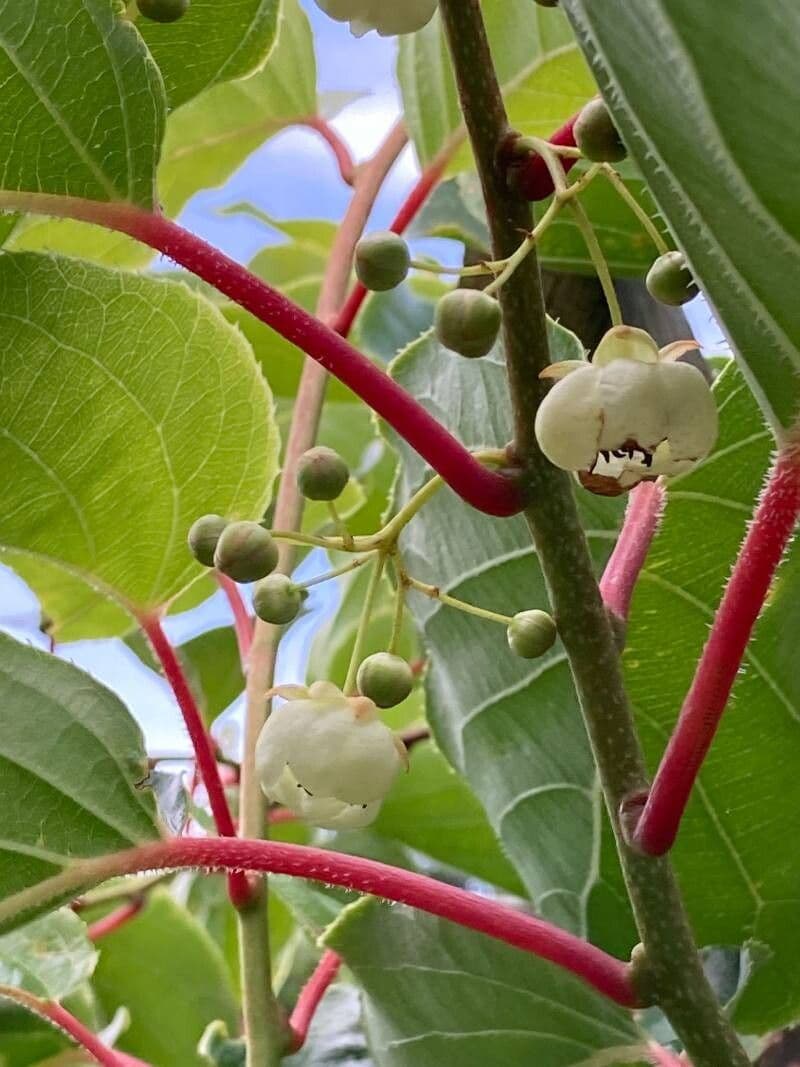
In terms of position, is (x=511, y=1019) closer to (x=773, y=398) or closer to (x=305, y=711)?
(x=305, y=711)

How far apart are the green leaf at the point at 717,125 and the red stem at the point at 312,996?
384 mm

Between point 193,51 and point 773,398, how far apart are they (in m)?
0.27

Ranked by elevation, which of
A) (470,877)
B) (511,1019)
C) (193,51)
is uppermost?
(193,51)

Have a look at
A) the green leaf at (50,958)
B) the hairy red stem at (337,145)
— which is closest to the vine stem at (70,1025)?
the green leaf at (50,958)

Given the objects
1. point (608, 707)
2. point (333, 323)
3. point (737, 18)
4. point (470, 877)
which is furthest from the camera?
point (470, 877)

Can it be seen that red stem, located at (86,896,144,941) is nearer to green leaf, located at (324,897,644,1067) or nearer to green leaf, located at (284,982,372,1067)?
green leaf, located at (284,982,372,1067)

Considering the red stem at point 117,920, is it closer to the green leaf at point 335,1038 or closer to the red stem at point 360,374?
the green leaf at point 335,1038

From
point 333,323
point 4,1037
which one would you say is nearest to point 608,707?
point 333,323

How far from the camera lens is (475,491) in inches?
11.1

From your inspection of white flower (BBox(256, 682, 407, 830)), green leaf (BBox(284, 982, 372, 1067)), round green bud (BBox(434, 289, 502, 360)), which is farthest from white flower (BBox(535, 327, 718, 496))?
green leaf (BBox(284, 982, 372, 1067))

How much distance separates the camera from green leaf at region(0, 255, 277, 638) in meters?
0.41

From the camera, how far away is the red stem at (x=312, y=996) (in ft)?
1.67

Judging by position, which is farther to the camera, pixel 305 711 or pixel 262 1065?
pixel 262 1065

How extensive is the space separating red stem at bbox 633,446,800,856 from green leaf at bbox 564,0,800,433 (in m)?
0.04
